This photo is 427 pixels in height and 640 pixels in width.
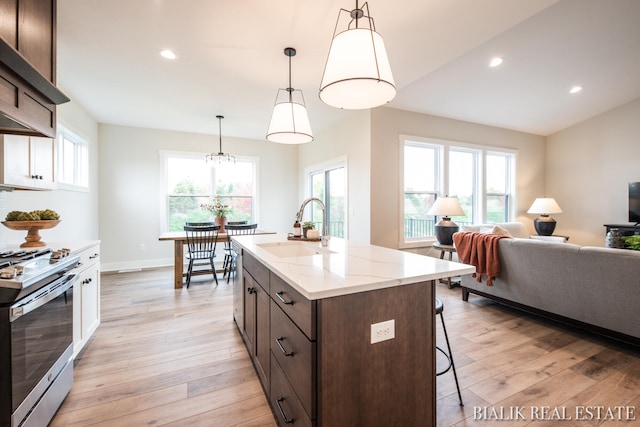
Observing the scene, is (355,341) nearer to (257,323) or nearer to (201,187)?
(257,323)

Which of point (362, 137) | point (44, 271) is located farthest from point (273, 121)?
point (362, 137)

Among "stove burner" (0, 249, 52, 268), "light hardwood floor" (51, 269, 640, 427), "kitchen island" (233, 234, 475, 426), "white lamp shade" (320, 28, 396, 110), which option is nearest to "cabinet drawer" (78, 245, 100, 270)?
"stove burner" (0, 249, 52, 268)

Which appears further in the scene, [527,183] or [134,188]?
[527,183]

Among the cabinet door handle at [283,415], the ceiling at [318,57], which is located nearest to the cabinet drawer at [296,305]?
the cabinet door handle at [283,415]

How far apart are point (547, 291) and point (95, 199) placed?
6437 mm

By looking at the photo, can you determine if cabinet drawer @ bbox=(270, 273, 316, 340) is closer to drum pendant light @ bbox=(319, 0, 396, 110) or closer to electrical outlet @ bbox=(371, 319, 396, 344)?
electrical outlet @ bbox=(371, 319, 396, 344)

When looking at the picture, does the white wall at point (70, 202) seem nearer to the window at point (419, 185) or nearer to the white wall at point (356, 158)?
the white wall at point (356, 158)

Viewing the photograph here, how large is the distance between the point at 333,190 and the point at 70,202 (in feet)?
13.1

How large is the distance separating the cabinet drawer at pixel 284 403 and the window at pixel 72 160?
3879mm

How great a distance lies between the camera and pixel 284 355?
4.51 feet

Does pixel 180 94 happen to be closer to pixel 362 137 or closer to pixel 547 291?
pixel 362 137

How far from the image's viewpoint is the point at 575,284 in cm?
246

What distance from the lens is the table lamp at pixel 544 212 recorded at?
17.4 ft

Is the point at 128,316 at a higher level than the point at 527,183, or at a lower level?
lower
